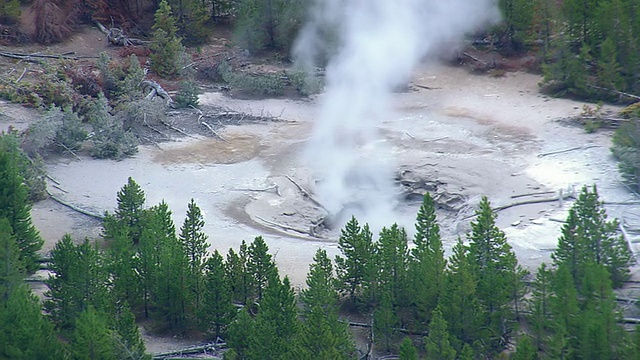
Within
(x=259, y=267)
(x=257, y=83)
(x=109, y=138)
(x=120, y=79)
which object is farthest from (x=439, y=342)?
(x=120, y=79)

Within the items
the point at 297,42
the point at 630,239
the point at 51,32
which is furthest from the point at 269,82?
the point at 630,239

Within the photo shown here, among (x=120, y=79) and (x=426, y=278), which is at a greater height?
(x=426, y=278)

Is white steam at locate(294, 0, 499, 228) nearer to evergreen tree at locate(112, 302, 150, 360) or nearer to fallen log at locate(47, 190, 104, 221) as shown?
fallen log at locate(47, 190, 104, 221)

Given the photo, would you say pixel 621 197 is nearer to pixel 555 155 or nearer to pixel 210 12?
pixel 555 155

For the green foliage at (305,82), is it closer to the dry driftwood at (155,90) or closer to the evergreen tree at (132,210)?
the dry driftwood at (155,90)

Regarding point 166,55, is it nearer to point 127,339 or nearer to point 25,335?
point 127,339

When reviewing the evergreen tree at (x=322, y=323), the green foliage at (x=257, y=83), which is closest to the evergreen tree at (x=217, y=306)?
the evergreen tree at (x=322, y=323)
